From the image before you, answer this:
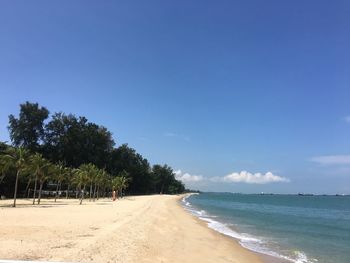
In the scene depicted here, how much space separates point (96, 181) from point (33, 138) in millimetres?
30138

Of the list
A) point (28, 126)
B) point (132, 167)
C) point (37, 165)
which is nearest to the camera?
point (37, 165)

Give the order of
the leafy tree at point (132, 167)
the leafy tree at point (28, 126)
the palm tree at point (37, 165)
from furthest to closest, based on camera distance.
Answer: the leafy tree at point (132, 167), the leafy tree at point (28, 126), the palm tree at point (37, 165)

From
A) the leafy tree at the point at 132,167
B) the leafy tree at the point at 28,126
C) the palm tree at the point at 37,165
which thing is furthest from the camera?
the leafy tree at the point at 132,167

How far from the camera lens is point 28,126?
10919 cm

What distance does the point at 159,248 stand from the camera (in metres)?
21.1

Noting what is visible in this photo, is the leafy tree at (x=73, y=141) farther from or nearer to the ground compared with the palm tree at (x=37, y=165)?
farther from the ground

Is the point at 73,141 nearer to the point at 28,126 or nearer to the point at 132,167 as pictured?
the point at 28,126

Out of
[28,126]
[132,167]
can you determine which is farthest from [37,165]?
[132,167]

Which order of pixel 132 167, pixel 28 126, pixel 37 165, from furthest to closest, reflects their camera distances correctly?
pixel 132 167 → pixel 28 126 → pixel 37 165

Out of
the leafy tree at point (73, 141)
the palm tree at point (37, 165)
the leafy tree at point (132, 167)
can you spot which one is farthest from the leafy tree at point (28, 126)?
the palm tree at point (37, 165)

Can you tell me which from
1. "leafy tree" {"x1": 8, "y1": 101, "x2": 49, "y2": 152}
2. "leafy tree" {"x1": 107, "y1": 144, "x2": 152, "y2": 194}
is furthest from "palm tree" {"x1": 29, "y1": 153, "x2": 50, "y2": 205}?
"leafy tree" {"x1": 107, "y1": 144, "x2": 152, "y2": 194}

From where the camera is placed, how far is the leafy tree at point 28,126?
108500 mm

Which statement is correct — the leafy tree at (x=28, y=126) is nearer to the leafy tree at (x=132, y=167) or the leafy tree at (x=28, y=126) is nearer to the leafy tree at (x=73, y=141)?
the leafy tree at (x=73, y=141)

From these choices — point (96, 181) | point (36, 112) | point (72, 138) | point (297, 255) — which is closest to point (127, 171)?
point (72, 138)
